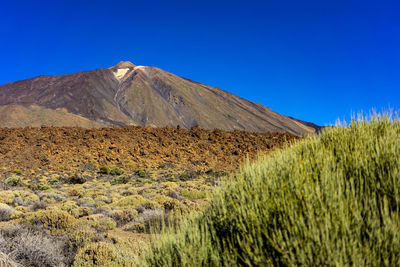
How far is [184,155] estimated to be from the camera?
72.2 feet

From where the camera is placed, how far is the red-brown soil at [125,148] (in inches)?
757

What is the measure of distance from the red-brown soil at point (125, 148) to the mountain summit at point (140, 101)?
72.8 metres

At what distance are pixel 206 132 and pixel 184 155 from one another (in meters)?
4.91

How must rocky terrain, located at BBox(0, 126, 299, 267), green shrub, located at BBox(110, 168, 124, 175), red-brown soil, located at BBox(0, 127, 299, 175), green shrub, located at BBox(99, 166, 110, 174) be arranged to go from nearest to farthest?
rocky terrain, located at BBox(0, 126, 299, 267)
green shrub, located at BBox(110, 168, 124, 175)
green shrub, located at BBox(99, 166, 110, 174)
red-brown soil, located at BBox(0, 127, 299, 175)

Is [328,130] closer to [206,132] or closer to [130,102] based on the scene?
[206,132]

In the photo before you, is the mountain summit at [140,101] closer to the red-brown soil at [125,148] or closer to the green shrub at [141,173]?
the red-brown soil at [125,148]

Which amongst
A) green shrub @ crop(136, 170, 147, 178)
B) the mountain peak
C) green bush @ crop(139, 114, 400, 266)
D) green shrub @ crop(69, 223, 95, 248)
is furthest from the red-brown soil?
the mountain peak

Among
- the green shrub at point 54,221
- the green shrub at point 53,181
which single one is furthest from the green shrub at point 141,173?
the green shrub at point 54,221

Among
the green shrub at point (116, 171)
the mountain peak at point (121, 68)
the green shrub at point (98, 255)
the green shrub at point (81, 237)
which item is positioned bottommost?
the green shrub at point (98, 255)

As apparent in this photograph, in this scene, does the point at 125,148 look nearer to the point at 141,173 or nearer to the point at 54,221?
the point at 141,173

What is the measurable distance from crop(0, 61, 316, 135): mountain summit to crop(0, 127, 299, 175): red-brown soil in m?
72.8

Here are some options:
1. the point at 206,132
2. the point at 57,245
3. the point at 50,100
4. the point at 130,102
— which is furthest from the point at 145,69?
the point at 57,245

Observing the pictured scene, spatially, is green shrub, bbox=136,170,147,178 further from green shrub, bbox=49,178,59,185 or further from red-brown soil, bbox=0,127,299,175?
green shrub, bbox=49,178,59,185

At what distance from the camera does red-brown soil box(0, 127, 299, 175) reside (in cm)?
1923
